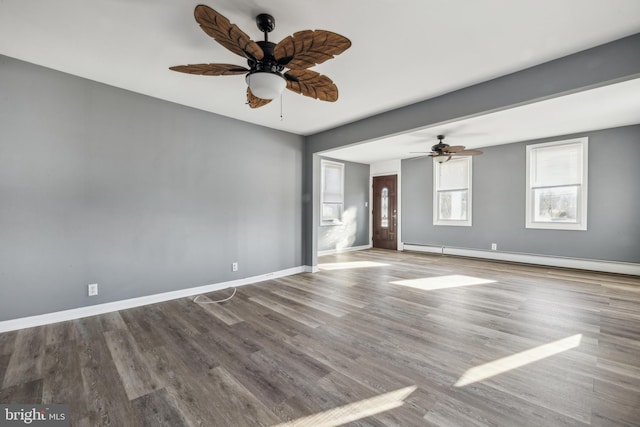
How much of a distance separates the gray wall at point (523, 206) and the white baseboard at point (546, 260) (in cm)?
11

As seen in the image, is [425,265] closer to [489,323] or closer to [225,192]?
[489,323]

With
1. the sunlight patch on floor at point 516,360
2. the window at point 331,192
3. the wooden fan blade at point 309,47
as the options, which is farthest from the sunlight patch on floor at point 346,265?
the wooden fan blade at point 309,47

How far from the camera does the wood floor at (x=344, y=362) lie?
158 centimetres

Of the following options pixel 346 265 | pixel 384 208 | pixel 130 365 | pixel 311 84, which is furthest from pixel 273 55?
pixel 384 208

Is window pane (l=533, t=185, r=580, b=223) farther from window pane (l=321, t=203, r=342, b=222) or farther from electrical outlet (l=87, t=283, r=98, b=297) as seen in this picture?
electrical outlet (l=87, t=283, r=98, b=297)

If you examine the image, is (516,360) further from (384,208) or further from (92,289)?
(384,208)

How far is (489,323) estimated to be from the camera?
2.81 m

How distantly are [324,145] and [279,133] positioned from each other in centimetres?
Answer: 85

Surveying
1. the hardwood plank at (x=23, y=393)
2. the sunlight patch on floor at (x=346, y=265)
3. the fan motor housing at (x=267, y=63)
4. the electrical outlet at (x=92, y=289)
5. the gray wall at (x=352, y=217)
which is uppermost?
Result: the fan motor housing at (x=267, y=63)

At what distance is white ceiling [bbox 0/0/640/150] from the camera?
1.94m

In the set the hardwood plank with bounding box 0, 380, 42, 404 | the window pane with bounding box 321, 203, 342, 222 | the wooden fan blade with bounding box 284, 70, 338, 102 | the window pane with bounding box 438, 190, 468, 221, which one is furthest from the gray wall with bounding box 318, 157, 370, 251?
the hardwood plank with bounding box 0, 380, 42, 404

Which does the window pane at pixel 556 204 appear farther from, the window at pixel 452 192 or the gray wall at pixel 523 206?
the window at pixel 452 192

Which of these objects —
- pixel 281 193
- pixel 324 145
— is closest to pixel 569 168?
pixel 324 145

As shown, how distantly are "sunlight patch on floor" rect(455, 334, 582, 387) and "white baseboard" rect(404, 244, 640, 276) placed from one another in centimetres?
390
